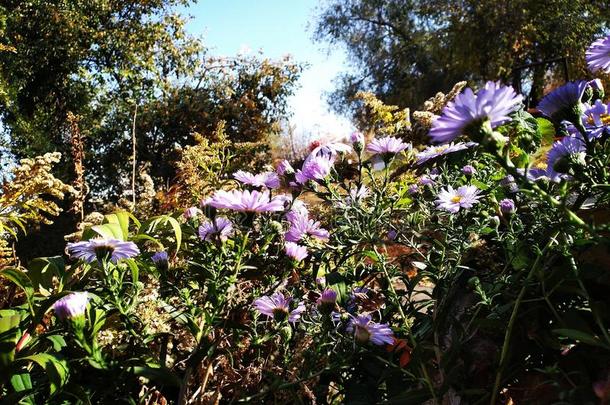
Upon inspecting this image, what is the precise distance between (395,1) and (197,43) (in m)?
8.21

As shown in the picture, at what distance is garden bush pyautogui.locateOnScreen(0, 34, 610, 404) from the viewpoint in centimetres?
66

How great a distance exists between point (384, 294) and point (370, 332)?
0.30 ft

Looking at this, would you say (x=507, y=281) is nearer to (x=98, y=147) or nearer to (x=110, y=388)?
(x=110, y=388)

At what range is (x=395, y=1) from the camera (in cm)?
1408

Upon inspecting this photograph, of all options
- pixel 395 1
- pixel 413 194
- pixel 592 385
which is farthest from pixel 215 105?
pixel 395 1

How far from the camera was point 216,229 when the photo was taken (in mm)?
803

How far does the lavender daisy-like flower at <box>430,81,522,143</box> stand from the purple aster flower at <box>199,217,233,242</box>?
1.27 feet

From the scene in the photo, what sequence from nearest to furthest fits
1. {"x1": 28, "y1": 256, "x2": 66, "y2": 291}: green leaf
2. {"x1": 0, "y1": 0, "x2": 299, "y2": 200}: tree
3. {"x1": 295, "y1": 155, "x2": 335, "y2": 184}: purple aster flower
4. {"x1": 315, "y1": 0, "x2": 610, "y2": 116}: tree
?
{"x1": 295, "y1": 155, "x2": 335, "y2": 184}: purple aster flower < {"x1": 28, "y1": 256, "x2": 66, "y2": 291}: green leaf < {"x1": 0, "y1": 0, "x2": 299, "y2": 200}: tree < {"x1": 315, "y1": 0, "x2": 610, "y2": 116}: tree

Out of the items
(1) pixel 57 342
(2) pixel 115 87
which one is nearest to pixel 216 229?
(1) pixel 57 342

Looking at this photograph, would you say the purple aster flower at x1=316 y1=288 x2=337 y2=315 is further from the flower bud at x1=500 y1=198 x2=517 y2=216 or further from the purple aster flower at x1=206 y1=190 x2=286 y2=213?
the flower bud at x1=500 y1=198 x2=517 y2=216

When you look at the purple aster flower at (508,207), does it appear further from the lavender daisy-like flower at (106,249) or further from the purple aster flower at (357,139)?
the lavender daisy-like flower at (106,249)

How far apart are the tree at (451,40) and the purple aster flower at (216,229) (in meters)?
9.99

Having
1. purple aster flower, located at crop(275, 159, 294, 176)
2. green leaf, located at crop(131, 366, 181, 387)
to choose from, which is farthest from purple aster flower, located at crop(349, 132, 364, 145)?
green leaf, located at crop(131, 366, 181, 387)

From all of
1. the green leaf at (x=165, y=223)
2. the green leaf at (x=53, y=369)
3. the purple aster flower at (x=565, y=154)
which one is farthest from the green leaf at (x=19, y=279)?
the purple aster flower at (x=565, y=154)
